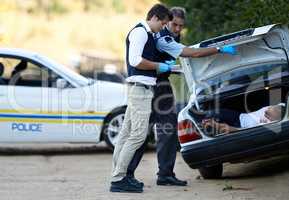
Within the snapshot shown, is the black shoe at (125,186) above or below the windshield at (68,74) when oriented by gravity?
below

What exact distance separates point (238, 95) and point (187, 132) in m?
0.98

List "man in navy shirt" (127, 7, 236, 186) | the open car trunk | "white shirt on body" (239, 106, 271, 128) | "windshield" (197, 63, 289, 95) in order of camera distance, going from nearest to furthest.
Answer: "white shirt on body" (239, 106, 271, 128)
"man in navy shirt" (127, 7, 236, 186)
the open car trunk
"windshield" (197, 63, 289, 95)

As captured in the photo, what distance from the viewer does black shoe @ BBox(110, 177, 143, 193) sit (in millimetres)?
9016

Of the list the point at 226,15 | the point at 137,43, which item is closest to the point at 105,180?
the point at 137,43

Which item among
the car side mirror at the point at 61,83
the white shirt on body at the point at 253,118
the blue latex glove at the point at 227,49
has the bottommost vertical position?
the white shirt on body at the point at 253,118

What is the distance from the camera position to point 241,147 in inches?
356

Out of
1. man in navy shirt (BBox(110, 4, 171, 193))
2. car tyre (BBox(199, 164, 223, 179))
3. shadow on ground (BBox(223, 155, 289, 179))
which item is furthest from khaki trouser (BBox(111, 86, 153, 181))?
shadow on ground (BBox(223, 155, 289, 179))

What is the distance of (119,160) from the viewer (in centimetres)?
901

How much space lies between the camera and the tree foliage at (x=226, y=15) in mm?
10078

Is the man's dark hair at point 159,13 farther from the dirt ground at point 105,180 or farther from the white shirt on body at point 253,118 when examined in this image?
the dirt ground at point 105,180

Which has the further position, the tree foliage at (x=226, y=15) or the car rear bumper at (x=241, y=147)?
the tree foliage at (x=226, y=15)

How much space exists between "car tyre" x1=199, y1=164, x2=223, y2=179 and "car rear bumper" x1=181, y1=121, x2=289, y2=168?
0.68 meters

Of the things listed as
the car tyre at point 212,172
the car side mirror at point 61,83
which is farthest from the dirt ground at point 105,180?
the car side mirror at point 61,83

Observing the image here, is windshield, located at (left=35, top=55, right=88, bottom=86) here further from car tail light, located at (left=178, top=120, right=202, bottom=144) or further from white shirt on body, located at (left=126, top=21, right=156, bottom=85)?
white shirt on body, located at (left=126, top=21, right=156, bottom=85)
